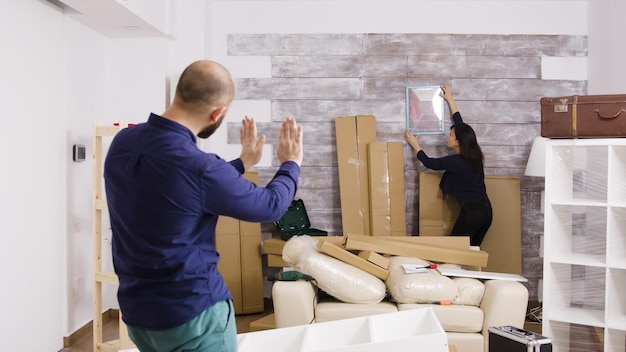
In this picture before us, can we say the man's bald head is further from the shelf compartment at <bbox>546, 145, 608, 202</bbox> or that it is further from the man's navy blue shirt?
the shelf compartment at <bbox>546, 145, 608, 202</bbox>

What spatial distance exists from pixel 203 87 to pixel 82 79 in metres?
3.04

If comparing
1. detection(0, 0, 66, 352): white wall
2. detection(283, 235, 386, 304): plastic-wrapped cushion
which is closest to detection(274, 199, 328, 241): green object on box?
detection(283, 235, 386, 304): plastic-wrapped cushion

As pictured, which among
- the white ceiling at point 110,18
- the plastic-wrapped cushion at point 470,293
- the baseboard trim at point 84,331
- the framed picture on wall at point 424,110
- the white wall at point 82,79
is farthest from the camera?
the framed picture on wall at point 424,110

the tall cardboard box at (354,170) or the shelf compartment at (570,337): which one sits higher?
the tall cardboard box at (354,170)

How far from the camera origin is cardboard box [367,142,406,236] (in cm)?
486

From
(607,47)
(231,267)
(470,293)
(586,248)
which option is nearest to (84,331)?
(231,267)

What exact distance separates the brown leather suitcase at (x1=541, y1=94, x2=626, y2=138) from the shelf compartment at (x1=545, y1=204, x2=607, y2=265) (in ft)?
1.53

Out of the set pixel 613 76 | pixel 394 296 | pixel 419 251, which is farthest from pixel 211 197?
pixel 613 76

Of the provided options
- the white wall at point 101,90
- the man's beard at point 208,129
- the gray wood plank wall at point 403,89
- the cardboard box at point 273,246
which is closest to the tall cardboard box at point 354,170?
the gray wood plank wall at point 403,89

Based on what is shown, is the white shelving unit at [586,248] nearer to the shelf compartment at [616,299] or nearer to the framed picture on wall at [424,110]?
the shelf compartment at [616,299]

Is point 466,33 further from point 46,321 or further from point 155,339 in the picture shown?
point 155,339

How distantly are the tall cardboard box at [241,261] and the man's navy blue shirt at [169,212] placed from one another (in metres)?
3.19

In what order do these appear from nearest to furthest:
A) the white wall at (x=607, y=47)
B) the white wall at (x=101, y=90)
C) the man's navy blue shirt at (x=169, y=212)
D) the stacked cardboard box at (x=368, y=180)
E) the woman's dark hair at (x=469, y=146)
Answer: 1. the man's navy blue shirt at (x=169, y=212)
2. the white wall at (x=101, y=90)
3. the white wall at (x=607, y=47)
4. the woman's dark hair at (x=469, y=146)
5. the stacked cardboard box at (x=368, y=180)

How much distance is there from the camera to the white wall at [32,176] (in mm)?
3266
